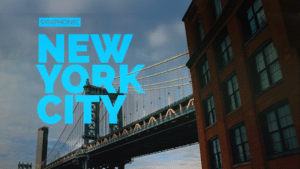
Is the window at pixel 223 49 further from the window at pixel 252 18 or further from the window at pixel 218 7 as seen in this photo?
the window at pixel 218 7

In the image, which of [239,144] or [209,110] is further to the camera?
[209,110]

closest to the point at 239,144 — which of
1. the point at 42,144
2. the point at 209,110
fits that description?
the point at 209,110

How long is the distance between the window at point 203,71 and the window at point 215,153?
491 centimetres

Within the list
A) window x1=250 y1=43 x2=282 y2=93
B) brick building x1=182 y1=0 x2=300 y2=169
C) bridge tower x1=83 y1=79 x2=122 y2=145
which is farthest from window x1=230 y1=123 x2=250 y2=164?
bridge tower x1=83 y1=79 x2=122 y2=145

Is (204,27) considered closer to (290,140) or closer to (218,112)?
(218,112)

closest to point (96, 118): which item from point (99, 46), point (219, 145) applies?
point (99, 46)

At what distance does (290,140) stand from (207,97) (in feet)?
31.3

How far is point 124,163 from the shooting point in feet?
243

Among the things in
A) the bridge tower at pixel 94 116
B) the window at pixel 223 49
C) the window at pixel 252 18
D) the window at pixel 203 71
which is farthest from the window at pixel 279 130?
the bridge tower at pixel 94 116

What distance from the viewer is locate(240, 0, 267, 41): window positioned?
51.2 feet

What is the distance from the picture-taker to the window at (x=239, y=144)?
1648 centimetres

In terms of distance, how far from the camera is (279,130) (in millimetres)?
13672

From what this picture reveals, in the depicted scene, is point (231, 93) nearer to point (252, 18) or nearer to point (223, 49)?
point (223, 49)

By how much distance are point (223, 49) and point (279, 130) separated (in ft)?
26.9
